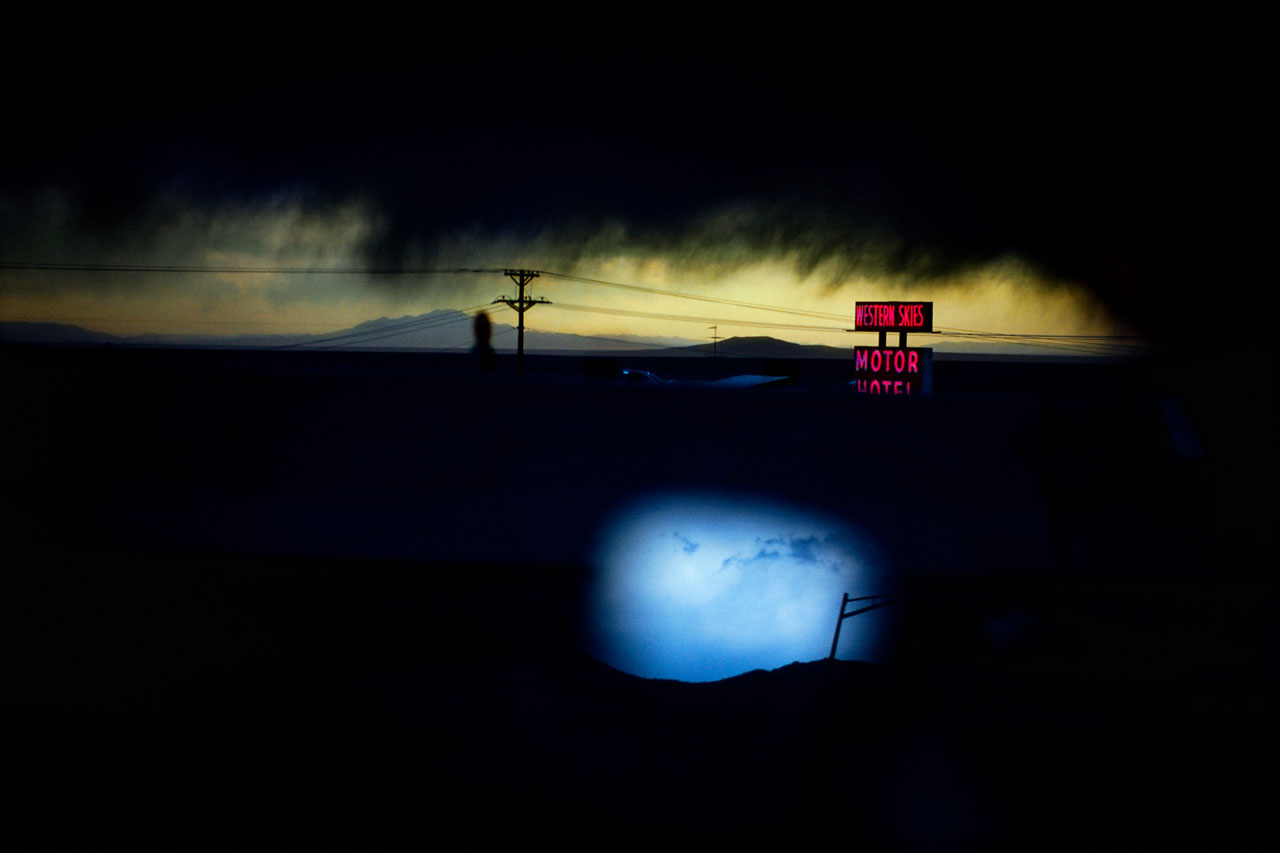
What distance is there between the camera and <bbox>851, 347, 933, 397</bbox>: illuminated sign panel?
81.0ft

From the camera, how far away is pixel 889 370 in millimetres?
24875

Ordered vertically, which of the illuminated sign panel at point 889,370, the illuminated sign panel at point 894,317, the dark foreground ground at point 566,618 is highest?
the illuminated sign panel at point 894,317

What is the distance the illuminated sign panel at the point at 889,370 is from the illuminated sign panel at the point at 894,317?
6.45 ft

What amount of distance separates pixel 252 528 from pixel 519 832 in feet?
36.0

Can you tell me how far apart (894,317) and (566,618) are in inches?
732

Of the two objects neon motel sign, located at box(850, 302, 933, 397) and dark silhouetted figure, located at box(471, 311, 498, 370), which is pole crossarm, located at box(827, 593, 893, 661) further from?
dark silhouetted figure, located at box(471, 311, 498, 370)

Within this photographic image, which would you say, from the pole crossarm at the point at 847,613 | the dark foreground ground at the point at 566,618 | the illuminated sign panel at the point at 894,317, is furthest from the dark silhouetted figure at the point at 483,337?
the pole crossarm at the point at 847,613

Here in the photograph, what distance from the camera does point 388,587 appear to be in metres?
13.7

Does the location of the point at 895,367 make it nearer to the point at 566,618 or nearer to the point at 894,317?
the point at 894,317

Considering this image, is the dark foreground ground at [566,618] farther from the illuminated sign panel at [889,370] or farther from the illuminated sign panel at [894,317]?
the illuminated sign panel at [894,317]

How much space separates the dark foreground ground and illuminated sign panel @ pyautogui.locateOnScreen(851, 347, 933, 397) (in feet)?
19.4

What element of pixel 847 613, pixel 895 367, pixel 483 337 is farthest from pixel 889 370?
pixel 847 613

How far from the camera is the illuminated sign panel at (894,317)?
27.0 metres

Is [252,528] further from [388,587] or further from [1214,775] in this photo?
[1214,775]
